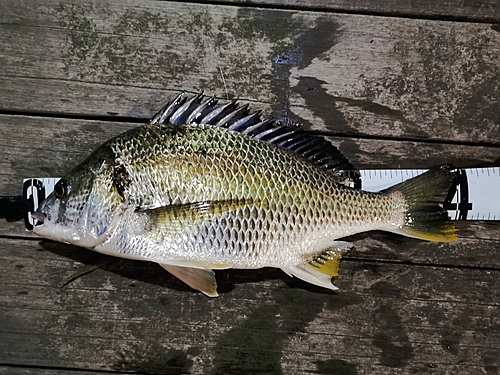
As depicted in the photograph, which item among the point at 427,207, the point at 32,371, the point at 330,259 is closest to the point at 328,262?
the point at 330,259

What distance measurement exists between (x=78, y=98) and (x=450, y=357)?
1833 mm

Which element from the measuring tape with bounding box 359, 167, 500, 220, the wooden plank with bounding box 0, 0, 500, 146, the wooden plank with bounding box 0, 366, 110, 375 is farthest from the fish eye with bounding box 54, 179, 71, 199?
the measuring tape with bounding box 359, 167, 500, 220

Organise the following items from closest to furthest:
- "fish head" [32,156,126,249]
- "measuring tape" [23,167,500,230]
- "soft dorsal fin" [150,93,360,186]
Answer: "fish head" [32,156,126,249] < "soft dorsal fin" [150,93,360,186] < "measuring tape" [23,167,500,230]

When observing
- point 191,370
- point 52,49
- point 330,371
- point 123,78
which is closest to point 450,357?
point 330,371

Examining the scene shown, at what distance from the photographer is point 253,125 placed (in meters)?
1.66

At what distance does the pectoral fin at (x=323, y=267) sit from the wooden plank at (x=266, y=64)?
0.49 meters

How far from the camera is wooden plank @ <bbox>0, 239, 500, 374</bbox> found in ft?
5.95

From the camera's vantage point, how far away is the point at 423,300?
1841 mm

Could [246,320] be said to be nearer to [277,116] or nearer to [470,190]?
[277,116]

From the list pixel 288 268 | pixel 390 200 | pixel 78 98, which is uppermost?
pixel 78 98

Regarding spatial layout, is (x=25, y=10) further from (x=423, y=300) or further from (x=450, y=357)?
(x=450, y=357)

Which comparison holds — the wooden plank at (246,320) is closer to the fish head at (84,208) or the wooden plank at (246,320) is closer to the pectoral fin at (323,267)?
the pectoral fin at (323,267)

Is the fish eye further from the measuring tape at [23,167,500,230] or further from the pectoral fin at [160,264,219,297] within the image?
the pectoral fin at [160,264,219,297]

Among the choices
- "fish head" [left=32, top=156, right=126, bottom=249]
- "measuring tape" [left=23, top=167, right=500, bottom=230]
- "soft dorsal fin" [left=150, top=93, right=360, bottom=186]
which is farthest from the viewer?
"measuring tape" [left=23, top=167, right=500, bottom=230]
